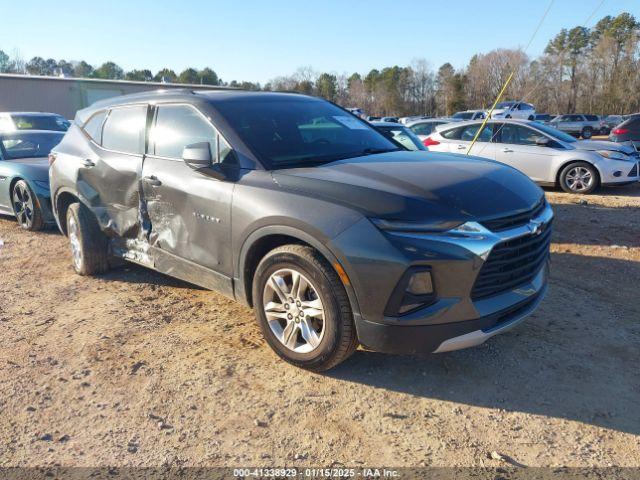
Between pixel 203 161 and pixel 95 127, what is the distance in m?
2.27

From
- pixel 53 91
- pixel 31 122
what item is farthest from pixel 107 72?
pixel 31 122

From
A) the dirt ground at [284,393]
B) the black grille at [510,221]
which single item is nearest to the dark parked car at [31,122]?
the dirt ground at [284,393]

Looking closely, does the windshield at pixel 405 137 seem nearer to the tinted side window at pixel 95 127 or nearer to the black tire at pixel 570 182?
the black tire at pixel 570 182

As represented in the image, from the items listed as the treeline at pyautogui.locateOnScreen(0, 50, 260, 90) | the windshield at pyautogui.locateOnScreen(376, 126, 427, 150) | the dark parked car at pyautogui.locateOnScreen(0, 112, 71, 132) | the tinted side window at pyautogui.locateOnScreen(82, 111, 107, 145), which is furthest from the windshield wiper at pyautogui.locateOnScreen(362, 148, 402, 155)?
the treeline at pyautogui.locateOnScreen(0, 50, 260, 90)

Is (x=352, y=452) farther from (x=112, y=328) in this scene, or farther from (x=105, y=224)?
(x=105, y=224)

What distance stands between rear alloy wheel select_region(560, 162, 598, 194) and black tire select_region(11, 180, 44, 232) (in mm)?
9424

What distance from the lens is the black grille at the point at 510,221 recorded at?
2938 millimetres

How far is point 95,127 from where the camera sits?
5250 mm

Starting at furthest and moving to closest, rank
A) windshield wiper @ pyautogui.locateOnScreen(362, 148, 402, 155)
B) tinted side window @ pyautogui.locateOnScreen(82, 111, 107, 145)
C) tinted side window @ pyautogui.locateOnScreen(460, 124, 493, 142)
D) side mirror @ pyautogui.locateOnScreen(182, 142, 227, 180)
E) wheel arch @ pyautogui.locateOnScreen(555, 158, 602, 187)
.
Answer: tinted side window @ pyautogui.locateOnScreen(460, 124, 493, 142)
wheel arch @ pyautogui.locateOnScreen(555, 158, 602, 187)
tinted side window @ pyautogui.locateOnScreen(82, 111, 107, 145)
windshield wiper @ pyautogui.locateOnScreen(362, 148, 402, 155)
side mirror @ pyautogui.locateOnScreen(182, 142, 227, 180)

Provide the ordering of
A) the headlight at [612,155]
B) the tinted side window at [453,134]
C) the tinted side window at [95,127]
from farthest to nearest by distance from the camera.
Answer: the tinted side window at [453,134] → the headlight at [612,155] → the tinted side window at [95,127]

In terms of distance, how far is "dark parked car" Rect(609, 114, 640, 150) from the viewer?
1348 cm

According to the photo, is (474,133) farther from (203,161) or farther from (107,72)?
(107,72)

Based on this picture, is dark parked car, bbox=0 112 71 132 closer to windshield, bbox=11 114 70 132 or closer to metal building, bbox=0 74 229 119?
windshield, bbox=11 114 70 132

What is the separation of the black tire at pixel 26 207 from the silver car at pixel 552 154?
813 cm
